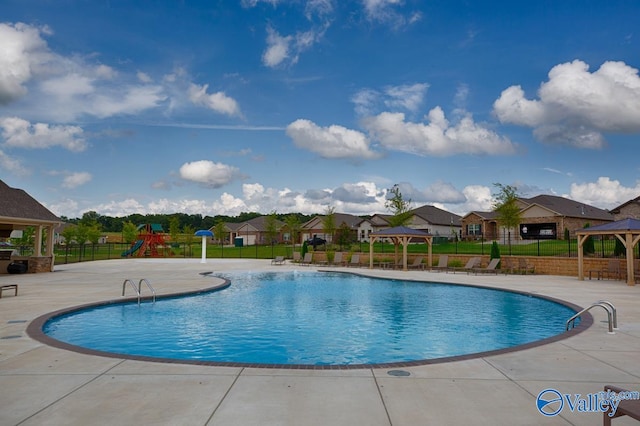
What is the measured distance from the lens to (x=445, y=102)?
2428cm

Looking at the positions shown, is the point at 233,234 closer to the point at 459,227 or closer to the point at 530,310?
the point at 459,227

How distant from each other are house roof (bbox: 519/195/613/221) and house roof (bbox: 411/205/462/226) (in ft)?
41.3

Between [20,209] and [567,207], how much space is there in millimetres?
47481

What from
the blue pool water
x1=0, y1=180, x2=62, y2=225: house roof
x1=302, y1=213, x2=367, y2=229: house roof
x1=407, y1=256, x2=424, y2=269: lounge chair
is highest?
x1=302, y1=213, x2=367, y2=229: house roof

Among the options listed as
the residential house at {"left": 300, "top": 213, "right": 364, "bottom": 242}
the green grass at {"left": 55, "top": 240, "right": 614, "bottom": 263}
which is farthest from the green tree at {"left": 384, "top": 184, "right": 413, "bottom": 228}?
the residential house at {"left": 300, "top": 213, "right": 364, "bottom": 242}

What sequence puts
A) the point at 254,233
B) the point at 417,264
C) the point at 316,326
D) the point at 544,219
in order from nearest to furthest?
the point at 316,326 → the point at 417,264 → the point at 544,219 → the point at 254,233

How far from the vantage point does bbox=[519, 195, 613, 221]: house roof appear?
42322 millimetres

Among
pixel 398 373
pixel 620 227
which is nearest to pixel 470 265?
pixel 620 227

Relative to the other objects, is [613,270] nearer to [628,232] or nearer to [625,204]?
[628,232]

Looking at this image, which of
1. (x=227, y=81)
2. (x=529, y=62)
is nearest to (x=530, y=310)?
(x=529, y=62)

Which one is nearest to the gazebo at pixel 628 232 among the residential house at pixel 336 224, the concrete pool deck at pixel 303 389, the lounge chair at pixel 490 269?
the lounge chair at pixel 490 269

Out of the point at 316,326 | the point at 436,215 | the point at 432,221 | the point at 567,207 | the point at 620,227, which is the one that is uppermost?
the point at 567,207

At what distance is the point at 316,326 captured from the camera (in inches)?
398

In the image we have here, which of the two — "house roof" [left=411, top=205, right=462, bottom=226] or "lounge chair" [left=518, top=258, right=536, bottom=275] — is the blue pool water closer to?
"lounge chair" [left=518, top=258, right=536, bottom=275]
